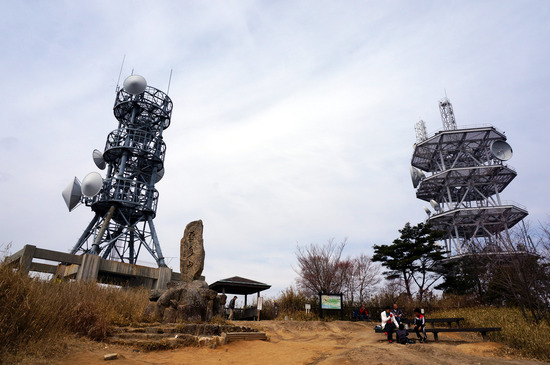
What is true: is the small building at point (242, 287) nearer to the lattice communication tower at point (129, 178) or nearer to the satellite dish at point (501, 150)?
the lattice communication tower at point (129, 178)

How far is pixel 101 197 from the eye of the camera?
1297 inches

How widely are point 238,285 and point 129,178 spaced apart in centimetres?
2176

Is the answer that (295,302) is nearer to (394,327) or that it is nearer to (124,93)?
(394,327)

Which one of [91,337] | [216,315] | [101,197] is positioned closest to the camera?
[91,337]

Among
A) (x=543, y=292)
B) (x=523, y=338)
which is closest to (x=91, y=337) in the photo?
(x=523, y=338)

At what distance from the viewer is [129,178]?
1372 inches

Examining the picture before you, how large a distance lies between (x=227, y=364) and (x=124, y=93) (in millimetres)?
37266

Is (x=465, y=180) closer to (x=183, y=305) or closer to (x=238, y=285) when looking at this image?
(x=238, y=285)

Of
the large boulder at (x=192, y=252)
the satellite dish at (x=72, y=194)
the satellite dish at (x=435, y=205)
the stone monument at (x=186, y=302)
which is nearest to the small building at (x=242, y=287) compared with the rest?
the large boulder at (x=192, y=252)

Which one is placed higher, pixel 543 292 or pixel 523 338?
pixel 543 292

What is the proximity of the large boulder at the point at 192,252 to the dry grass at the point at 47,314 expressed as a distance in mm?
2108

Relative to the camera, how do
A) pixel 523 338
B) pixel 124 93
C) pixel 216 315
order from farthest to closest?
pixel 124 93 → pixel 216 315 → pixel 523 338

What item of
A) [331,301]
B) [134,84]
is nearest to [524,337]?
[331,301]

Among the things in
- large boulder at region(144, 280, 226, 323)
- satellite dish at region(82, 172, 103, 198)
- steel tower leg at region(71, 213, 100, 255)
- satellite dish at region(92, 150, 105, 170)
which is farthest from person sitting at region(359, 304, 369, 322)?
satellite dish at region(92, 150, 105, 170)
